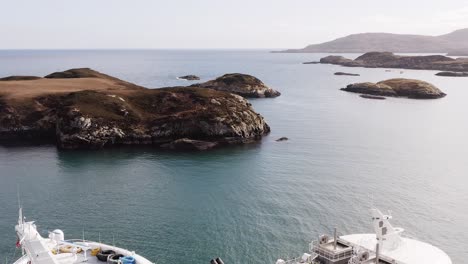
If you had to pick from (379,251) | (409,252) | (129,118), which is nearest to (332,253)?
(379,251)

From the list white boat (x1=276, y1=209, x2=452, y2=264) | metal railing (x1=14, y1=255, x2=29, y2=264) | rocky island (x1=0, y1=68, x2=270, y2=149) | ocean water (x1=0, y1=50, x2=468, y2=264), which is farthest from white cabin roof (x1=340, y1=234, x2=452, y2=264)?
rocky island (x1=0, y1=68, x2=270, y2=149)

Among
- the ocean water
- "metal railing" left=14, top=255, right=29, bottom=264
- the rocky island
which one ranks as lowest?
the ocean water

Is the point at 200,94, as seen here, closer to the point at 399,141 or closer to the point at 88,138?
the point at 88,138

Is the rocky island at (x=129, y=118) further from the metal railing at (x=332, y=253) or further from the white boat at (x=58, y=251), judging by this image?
the metal railing at (x=332, y=253)

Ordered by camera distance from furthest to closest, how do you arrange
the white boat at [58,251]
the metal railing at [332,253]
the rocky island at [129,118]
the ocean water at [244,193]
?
the rocky island at [129,118] → the ocean water at [244,193] → the metal railing at [332,253] → the white boat at [58,251]

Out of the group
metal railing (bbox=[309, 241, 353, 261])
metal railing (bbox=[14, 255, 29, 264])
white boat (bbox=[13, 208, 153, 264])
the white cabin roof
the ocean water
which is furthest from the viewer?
the ocean water

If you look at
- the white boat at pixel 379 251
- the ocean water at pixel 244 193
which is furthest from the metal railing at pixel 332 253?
the ocean water at pixel 244 193

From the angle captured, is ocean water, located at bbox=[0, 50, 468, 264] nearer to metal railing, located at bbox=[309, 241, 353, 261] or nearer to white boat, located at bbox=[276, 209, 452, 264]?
metal railing, located at bbox=[309, 241, 353, 261]
